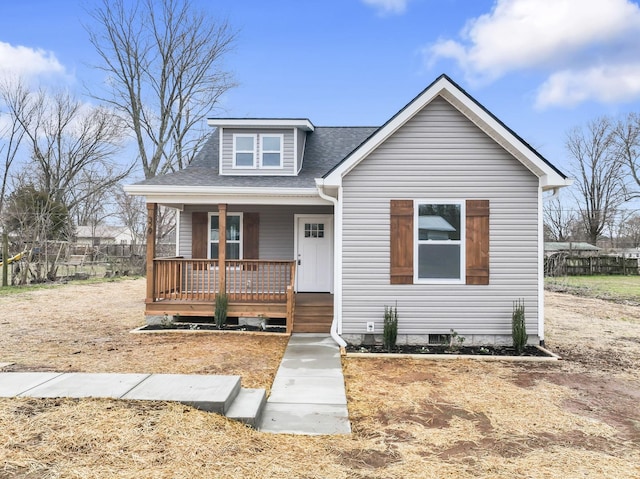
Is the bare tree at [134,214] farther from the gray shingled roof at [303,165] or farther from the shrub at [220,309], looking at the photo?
the shrub at [220,309]

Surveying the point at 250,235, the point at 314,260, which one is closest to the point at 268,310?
the point at 314,260

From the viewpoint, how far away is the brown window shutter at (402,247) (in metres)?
7.84

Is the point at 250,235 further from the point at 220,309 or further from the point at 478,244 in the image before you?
the point at 478,244

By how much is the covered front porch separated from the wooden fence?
20.8m

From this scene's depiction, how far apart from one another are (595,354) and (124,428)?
7.79m

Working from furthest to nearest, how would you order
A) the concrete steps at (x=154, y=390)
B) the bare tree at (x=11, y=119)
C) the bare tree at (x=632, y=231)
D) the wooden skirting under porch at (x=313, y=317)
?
the bare tree at (x=632, y=231)
the bare tree at (x=11, y=119)
the wooden skirting under porch at (x=313, y=317)
the concrete steps at (x=154, y=390)

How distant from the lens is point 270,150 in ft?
37.0

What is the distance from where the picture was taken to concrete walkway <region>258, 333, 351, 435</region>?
425 cm

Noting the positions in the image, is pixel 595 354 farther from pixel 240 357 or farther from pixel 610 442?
pixel 240 357

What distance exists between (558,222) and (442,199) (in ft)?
124

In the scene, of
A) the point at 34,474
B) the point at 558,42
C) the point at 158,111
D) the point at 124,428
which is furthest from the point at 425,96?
the point at 158,111

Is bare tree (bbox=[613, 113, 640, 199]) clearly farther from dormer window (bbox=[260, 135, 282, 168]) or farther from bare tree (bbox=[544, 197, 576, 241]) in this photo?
dormer window (bbox=[260, 135, 282, 168])

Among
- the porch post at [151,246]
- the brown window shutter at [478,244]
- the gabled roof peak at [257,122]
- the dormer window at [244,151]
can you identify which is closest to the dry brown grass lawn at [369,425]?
the brown window shutter at [478,244]

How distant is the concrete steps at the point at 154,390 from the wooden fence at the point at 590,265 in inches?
1036
